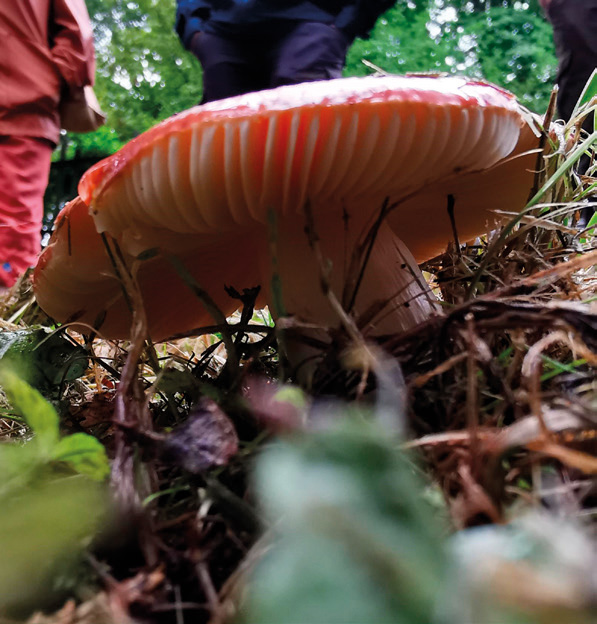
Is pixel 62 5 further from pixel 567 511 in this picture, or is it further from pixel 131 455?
pixel 567 511

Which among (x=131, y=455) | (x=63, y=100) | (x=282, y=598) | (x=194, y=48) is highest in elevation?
(x=194, y=48)

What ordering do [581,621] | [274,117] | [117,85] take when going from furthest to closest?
[117,85] < [274,117] < [581,621]

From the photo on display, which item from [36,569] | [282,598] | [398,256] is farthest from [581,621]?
[398,256]

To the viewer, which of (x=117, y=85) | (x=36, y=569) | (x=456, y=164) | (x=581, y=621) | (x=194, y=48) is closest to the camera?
(x=581, y=621)

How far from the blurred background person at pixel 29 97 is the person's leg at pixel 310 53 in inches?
35.1

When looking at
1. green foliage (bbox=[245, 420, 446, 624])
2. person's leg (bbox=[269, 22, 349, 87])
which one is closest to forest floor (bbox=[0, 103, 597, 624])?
green foliage (bbox=[245, 420, 446, 624])

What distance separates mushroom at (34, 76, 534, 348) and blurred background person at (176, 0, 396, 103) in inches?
74.7

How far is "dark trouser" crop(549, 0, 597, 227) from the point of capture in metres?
1.87

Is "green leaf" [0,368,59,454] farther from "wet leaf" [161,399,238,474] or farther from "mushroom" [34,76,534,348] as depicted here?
"mushroom" [34,76,534,348]

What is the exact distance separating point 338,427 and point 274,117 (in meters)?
0.34

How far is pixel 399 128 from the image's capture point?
1.89 feet

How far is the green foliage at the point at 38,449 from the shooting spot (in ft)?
1.43

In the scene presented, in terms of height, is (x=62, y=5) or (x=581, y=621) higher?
(x=62, y=5)

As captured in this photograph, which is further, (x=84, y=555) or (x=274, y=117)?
(x=274, y=117)
